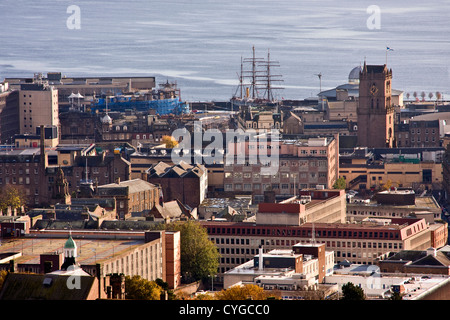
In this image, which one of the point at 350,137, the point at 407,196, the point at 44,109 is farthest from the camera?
the point at 44,109

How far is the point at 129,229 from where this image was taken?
74.1 metres

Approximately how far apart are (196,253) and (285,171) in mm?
29688

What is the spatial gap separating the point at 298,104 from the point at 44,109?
3256cm

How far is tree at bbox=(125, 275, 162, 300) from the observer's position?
5473cm

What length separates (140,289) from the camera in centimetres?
5544

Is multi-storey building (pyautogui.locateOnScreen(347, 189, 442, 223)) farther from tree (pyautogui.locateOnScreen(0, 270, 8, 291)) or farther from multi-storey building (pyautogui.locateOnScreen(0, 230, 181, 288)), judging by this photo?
tree (pyautogui.locateOnScreen(0, 270, 8, 291))

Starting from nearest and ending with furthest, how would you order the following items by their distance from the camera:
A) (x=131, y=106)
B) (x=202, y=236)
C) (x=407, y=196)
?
(x=202, y=236)
(x=407, y=196)
(x=131, y=106)

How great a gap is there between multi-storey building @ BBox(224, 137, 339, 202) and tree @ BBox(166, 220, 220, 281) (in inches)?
1032

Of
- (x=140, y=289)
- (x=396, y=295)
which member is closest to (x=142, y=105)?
(x=140, y=289)

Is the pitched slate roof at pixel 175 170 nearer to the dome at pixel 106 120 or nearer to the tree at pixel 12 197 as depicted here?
the tree at pixel 12 197

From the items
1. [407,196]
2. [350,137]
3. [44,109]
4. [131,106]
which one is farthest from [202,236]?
[131,106]

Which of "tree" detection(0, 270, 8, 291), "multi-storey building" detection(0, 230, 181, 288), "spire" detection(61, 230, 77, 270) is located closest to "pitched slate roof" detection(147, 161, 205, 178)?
"multi-storey building" detection(0, 230, 181, 288)

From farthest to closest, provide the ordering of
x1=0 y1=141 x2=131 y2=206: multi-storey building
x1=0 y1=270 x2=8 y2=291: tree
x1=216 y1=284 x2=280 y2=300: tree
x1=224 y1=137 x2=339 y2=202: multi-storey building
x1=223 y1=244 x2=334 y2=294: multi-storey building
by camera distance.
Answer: x1=224 y1=137 x2=339 y2=202: multi-storey building → x1=0 y1=141 x2=131 y2=206: multi-storey building → x1=223 y1=244 x2=334 y2=294: multi-storey building → x1=216 y1=284 x2=280 y2=300: tree → x1=0 y1=270 x2=8 y2=291: tree
